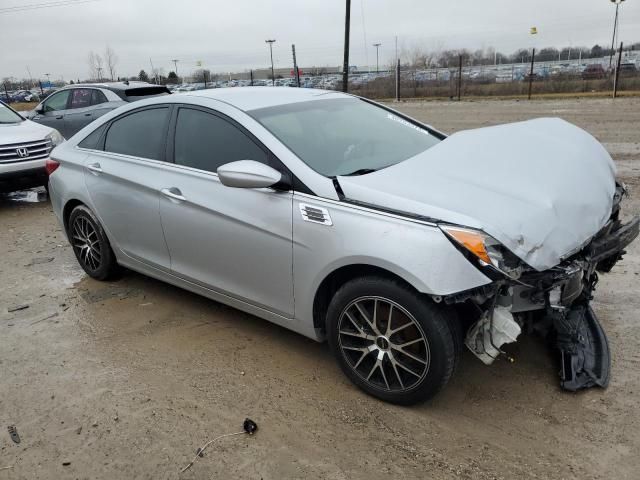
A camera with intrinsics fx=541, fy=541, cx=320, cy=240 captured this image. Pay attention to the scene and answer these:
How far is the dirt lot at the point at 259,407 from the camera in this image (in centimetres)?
264

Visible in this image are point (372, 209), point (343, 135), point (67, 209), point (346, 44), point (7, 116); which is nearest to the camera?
point (372, 209)

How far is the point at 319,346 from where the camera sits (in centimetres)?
374

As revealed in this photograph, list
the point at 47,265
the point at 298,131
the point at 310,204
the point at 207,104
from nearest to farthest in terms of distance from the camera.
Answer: the point at 310,204, the point at 298,131, the point at 207,104, the point at 47,265

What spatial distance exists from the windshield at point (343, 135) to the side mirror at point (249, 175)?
0.25 meters

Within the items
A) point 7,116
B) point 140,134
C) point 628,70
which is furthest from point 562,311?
point 628,70

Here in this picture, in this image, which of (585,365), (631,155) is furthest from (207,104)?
(631,155)

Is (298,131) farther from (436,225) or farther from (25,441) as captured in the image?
(25,441)

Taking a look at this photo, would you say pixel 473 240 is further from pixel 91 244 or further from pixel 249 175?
pixel 91 244

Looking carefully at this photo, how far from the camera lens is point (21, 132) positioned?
27.1ft

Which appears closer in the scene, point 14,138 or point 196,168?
point 196,168

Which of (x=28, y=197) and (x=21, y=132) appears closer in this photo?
(x=21, y=132)

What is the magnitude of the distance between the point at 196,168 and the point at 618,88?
2383 centimetres

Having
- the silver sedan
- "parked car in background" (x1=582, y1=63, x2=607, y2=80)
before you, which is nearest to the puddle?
the silver sedan

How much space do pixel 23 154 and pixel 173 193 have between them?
18.0 feet
